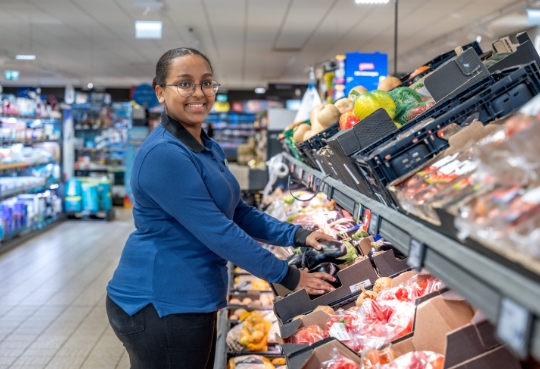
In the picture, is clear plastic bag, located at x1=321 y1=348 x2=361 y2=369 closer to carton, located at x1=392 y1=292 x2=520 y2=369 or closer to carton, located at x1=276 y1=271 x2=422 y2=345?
carton, located at x1=392 y1=292 x2=520 y2=369

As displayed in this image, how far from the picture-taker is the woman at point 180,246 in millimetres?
1804

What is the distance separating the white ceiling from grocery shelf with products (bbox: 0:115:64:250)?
5.94 ft

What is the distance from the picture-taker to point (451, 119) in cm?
156

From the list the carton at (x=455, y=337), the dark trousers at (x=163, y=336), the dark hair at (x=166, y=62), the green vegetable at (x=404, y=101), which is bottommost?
the dark trousers at (x=163, y=336)

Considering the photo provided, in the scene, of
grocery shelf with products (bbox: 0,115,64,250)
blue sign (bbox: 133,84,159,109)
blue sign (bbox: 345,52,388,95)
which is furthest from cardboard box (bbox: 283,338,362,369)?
blue sign (bbox: 133,84,159,109)

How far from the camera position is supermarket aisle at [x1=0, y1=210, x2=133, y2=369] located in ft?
13.3

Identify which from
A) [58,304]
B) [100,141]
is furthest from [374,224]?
[100,141]

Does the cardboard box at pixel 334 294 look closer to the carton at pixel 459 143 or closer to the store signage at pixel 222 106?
the carton at pixel 459 143

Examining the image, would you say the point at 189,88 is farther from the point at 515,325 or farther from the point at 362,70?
the point at 362,70

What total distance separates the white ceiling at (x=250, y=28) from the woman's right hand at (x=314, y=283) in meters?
6.47

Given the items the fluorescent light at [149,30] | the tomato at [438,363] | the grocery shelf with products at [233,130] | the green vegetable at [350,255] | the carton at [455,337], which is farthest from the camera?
the grocery shelf with products at [233,130]

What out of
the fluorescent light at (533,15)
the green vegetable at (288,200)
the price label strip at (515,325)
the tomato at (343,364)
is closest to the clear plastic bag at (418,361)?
the tomato at (343,364)

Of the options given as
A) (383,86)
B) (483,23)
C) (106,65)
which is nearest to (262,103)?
(106,65)

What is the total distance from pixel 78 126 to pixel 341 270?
10.7 metres
